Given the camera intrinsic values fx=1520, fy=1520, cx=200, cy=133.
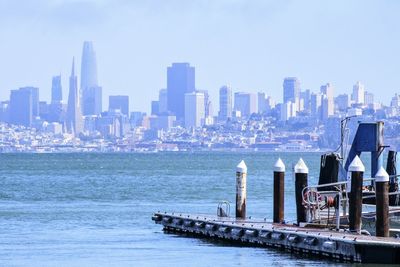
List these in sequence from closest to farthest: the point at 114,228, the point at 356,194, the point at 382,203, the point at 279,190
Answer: the point at 382,203, the point at 356,194, the point at 279,190, the point at 114,228

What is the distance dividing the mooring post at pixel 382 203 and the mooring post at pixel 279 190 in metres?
7.13

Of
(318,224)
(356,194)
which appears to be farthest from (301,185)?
(356,194)

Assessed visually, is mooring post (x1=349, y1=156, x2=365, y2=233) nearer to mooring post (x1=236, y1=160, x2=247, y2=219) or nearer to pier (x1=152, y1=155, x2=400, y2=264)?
pier (x1=152, y1=155, x2=400, y2=264)

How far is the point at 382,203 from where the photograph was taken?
130 ft

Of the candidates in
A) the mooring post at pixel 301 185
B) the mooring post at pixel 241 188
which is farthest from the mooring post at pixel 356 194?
the mooring post at pixel 241 188

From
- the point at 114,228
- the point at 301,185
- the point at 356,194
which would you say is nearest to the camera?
the point at 356,194

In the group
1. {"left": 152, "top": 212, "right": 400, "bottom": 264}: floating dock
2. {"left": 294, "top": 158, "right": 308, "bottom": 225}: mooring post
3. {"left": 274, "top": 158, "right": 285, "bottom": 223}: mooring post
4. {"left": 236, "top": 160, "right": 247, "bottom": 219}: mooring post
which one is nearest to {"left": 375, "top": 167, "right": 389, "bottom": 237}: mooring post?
{"left": 152, "top": 212, "right": 400, "bottom": 264}: floating dock

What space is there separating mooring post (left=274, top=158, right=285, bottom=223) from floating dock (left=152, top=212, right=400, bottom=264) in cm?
44

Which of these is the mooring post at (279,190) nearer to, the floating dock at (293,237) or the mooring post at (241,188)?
the floating dock at (293,237)

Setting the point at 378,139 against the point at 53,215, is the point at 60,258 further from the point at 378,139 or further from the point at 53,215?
the point at 53,215

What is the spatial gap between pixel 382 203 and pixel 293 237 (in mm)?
3635

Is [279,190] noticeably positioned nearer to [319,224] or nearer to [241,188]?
[241,188]

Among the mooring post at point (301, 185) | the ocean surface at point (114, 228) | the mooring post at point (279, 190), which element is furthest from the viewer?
the mooring post at point (279, 190)

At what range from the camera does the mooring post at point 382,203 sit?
39781mm
